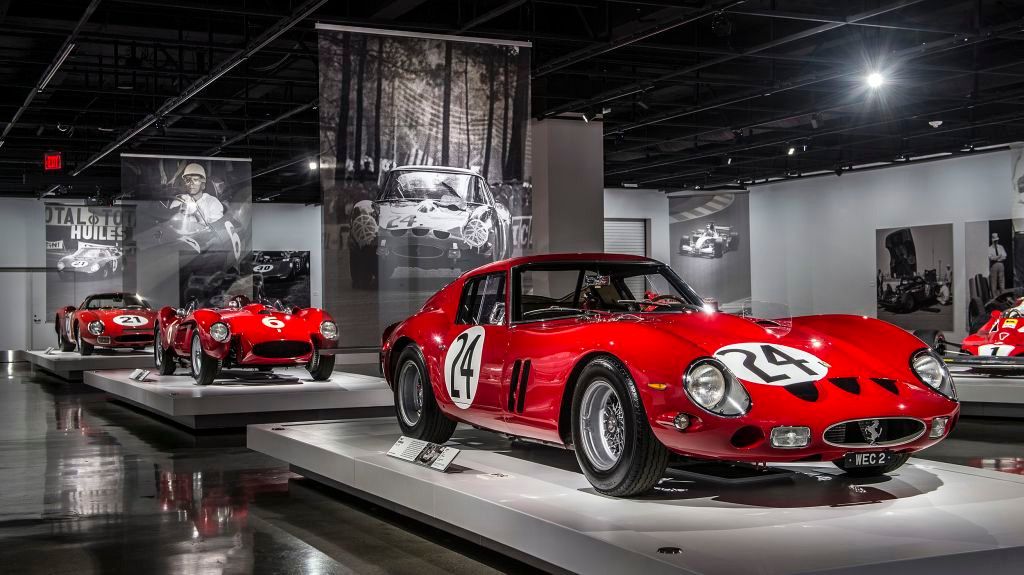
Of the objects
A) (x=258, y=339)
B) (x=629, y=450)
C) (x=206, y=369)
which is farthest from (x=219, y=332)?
(x=629, y=450)

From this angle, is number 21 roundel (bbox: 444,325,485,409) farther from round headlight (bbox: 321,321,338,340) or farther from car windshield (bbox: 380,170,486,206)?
car windshield (bbox: 380,170,486,206)

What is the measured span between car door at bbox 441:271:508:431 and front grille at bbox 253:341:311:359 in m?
4.18

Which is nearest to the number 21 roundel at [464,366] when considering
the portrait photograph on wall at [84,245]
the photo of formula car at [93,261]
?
the portrait photograph on wall at [84,245]

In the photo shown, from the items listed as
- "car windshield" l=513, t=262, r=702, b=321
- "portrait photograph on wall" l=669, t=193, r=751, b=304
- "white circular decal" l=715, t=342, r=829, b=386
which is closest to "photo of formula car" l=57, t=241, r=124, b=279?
"portrait photograph on wall" l=669, t=193, r=751, b=304

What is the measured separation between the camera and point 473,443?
5.84m

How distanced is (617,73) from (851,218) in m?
9.99

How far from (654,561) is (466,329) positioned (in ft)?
7.97

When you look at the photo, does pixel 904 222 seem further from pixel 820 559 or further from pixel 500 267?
pixel 820 559

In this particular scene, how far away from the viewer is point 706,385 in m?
3.81

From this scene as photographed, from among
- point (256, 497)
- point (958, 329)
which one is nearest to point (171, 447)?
point (256, 497)

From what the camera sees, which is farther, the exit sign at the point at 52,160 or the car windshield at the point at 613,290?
the exit sign at the point at 52,160

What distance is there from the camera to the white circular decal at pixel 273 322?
9.48 metres

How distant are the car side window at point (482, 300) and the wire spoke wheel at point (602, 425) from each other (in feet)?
3.67

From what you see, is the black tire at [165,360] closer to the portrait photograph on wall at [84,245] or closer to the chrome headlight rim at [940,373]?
the chrome headlight rim at [940,373]
